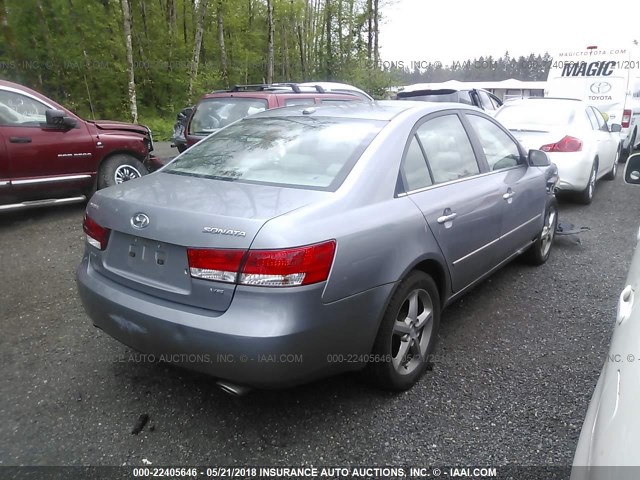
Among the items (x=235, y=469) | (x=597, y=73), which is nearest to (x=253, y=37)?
(x=597, y=73)

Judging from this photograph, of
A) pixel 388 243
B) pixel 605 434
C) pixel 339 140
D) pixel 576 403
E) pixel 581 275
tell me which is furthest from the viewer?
pixel 581 275

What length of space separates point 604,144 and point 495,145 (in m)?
5.08

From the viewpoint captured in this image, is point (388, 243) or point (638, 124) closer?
point (388, 243)

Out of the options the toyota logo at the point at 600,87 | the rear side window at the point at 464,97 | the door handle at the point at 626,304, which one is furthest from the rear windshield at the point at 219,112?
the toyota logo at the point at 600,87

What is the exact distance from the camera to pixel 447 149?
3348mm

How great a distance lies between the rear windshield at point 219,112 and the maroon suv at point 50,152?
0.95 meters

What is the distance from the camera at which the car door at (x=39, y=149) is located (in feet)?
19.3

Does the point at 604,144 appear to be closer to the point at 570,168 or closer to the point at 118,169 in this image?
the point at 570,168

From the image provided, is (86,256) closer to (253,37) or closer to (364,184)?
(364,184)

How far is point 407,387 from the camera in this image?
2.80 m

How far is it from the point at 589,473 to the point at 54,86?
2016 cm

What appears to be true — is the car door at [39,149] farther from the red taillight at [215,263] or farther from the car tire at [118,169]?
the red taillight at [215,263]

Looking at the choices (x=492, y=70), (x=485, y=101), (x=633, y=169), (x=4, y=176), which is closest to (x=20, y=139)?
(x=4, y=176)

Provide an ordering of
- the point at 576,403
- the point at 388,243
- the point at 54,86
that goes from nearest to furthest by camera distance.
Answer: the point at 388,243, the point at 576,403, the point at 54,86
